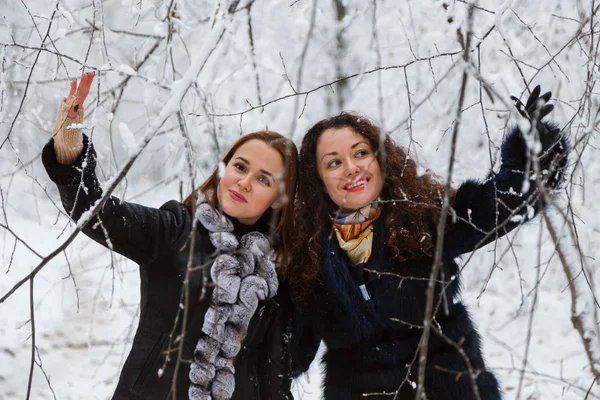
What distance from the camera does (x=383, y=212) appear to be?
2.15m

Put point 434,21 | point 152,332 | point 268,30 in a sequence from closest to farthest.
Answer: point 152,332 < point 434,21 < point 268,30

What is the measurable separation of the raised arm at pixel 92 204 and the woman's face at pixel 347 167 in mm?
570

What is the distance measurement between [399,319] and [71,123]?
1316 mm

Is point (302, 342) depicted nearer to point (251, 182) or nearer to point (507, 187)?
point (251, 182)

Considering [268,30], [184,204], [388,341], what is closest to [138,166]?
[268,30]

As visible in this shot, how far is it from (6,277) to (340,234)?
4346 mm

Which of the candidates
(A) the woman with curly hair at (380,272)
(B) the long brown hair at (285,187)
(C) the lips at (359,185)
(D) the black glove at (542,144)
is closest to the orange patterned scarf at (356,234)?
(A) the woman with curly hair at (380,272)

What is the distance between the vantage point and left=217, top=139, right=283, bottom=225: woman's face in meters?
2.00

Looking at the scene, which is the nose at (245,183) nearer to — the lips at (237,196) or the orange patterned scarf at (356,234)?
the lips at (237,196)

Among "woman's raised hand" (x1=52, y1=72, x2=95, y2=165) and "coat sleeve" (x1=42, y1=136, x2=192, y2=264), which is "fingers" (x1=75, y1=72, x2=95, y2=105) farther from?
"coat sleeve" (x1=42, y1=136, x2=192, y2=264)

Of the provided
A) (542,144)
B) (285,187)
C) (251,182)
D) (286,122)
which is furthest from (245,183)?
(286,122)

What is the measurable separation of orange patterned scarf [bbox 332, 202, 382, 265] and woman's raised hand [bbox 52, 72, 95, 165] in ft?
3.29

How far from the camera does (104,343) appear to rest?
15.6 feet

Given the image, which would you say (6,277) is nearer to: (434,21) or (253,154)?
(253,154)
